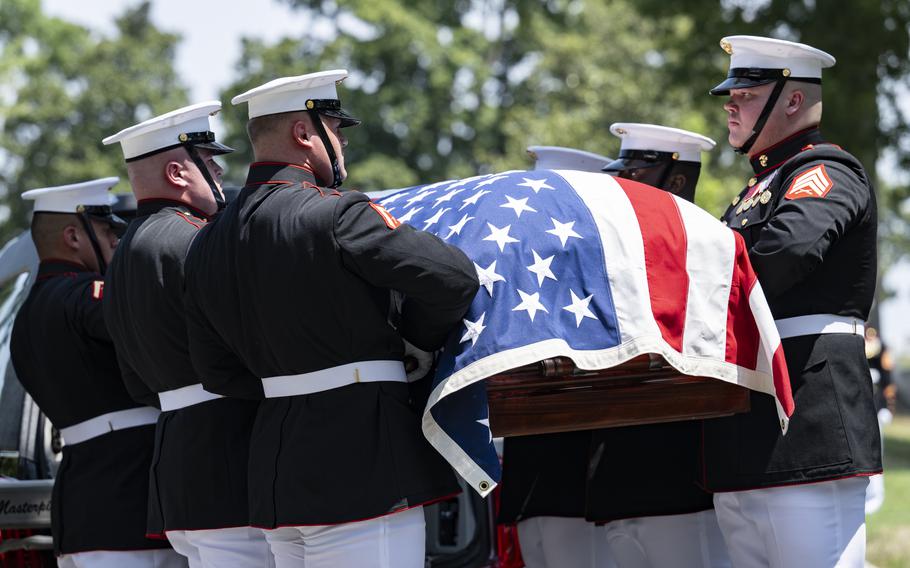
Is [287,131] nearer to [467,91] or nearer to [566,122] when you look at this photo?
[566,122]

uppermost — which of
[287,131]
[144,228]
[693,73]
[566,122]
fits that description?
[287,131]

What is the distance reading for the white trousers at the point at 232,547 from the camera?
3520mm

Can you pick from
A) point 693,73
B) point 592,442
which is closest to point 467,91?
point 693,73

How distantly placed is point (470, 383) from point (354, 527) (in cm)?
47

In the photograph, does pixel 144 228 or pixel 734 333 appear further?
pixel 144 228

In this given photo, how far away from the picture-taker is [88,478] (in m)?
4.10

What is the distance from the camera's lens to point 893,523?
8586 millimetres

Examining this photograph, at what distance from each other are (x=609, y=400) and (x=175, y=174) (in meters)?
1.62

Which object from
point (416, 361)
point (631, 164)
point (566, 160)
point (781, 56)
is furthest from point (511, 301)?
point (566, 160)

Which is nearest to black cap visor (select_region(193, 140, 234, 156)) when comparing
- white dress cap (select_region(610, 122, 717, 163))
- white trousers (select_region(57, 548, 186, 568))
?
white trousers (select_region(57, 548, 186, 568))

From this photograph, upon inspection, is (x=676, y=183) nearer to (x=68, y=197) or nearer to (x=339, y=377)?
(x=339, y=377)

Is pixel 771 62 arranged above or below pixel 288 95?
below

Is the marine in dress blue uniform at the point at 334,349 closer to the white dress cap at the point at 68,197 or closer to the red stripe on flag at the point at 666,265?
the red stripe on flag at the point at 666,265

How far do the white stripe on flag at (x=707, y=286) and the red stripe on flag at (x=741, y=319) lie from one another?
22 millimetres
